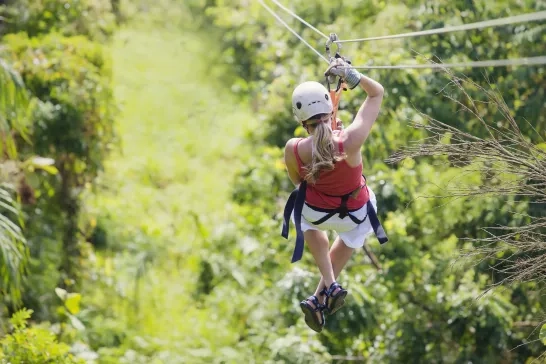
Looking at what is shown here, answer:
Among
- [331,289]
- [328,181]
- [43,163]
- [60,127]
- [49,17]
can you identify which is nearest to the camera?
[328,181]

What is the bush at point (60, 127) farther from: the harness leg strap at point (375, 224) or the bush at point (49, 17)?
the harness leg strap at point (375, 224)

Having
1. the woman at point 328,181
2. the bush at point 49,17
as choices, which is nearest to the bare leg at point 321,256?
the woman at point 328,181

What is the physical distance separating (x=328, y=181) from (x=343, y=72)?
1.81 feet

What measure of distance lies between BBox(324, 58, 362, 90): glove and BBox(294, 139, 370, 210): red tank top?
382 mm

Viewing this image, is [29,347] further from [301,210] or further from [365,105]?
[365,105]

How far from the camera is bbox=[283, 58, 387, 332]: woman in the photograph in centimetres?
408

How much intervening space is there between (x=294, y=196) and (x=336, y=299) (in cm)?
54

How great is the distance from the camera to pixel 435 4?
328 inches

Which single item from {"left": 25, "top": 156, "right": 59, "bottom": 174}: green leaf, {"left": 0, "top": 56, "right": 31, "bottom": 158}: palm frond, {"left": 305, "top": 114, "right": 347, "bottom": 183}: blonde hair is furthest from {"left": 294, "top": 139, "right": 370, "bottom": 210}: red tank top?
{"left": 25, "top": 156, "right": 59, "bottom": 174}: green leaf

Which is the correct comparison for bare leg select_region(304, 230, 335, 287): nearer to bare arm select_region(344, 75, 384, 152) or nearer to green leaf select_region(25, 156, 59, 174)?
bare arm select_region(344, 75, 384, 152)

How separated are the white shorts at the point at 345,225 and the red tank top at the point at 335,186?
42mm

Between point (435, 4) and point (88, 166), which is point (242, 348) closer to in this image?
point (88, 166)

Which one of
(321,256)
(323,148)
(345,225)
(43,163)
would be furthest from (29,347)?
(323,148)

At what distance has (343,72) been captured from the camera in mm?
4047
